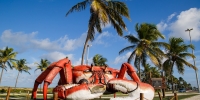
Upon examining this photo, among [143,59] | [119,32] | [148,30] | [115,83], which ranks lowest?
[115,83]

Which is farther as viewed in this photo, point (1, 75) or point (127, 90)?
point (1, 75)

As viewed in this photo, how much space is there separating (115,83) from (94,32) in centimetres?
1148

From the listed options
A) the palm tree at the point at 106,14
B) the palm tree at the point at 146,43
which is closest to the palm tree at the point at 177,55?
the palm tree at the point at 146,43

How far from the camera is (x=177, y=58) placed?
30.0 meters

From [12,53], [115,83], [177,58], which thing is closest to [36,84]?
[115,83]

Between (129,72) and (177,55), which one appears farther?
(177,55)

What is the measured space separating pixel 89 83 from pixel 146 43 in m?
18.8

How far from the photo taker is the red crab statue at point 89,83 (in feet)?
14.8

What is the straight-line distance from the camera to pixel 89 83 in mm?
4965

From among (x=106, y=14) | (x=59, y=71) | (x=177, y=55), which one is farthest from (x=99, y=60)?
(x=59, y=71)

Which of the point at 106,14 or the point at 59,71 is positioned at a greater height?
the point at 106,14

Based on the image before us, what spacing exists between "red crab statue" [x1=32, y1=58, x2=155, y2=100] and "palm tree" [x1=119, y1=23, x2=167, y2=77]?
54.7ft

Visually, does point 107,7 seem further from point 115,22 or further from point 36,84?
point 36,84

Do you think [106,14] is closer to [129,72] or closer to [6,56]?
[129,72]
